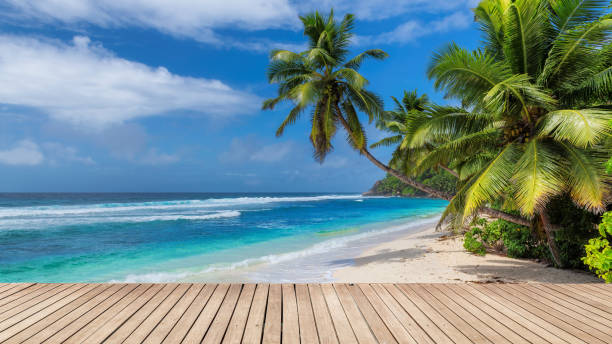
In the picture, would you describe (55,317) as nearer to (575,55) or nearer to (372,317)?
(372,317)

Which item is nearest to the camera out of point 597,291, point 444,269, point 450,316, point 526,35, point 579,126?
point 450,316

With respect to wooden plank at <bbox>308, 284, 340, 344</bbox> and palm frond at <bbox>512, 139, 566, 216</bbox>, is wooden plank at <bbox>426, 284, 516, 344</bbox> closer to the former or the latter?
wooden plank at <bbox>308, 284, 340, 344</bbox>

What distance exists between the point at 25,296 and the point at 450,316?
4.68m

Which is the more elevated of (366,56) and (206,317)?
(366,56)

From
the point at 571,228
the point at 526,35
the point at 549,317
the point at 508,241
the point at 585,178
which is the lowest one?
the point at 508,241

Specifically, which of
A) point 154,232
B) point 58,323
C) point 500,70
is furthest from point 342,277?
point 154,232

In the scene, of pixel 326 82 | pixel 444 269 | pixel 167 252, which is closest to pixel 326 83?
pixel 326 82

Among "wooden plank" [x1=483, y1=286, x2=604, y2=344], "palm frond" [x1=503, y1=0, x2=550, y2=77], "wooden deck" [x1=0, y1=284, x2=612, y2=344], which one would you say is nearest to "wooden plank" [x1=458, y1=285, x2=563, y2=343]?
"wooden deck" [x1=0, y1=284, x2=612, y2=344]

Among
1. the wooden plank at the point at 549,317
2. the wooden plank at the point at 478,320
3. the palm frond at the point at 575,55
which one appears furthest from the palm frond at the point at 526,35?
the wooden plank at the point at 478,320

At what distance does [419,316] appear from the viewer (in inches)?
121

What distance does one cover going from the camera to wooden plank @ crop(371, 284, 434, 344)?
2686 millimetres

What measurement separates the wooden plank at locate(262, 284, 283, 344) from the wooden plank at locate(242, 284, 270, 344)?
0.04 m

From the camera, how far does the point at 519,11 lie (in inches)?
251

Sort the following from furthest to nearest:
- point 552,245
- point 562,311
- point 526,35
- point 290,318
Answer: point 552,245
point 526,35
point 562,311
point 290,318
